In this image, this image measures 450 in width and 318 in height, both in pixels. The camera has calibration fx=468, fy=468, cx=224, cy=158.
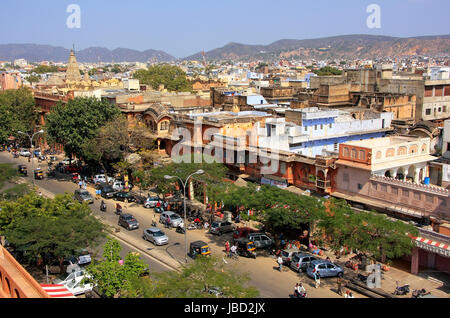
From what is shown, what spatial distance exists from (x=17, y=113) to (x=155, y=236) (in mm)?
49233

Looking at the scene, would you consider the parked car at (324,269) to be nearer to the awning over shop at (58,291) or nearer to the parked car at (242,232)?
the parked car at (242,232)

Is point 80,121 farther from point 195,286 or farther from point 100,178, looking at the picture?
point 195,286

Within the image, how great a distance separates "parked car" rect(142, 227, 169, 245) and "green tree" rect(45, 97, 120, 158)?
18445mm

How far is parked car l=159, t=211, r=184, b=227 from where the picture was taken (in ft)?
115

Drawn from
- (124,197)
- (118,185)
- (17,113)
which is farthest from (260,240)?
(17,113)

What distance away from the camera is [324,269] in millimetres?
25844

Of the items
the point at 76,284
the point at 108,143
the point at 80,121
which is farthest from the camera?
the point at 80,121

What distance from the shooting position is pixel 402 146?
3406cm

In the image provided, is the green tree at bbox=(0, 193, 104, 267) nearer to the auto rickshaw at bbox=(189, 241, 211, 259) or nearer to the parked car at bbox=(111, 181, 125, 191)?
the auto rickshaw at bbox=(189, 241, 211, 259)

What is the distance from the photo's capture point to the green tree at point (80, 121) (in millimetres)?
49344

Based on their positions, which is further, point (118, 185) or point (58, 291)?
point (118, 185)

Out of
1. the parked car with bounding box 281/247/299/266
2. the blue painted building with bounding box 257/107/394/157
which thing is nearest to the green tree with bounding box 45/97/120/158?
the blue painted building with bounding box 257/107/394/157

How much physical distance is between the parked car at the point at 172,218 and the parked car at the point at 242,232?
4811 millimetres

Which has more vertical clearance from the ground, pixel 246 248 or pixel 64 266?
pixel 246 248
